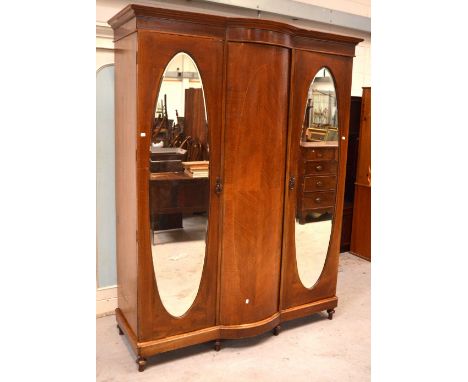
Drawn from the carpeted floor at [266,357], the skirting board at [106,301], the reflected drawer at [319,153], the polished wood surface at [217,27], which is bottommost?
the carpeted floor at [266,357]

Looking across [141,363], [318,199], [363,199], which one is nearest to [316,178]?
[318,199]

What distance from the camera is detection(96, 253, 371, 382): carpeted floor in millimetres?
2436

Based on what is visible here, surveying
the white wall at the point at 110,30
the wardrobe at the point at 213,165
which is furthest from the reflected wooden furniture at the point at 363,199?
the wardrobe at the point at 213,165

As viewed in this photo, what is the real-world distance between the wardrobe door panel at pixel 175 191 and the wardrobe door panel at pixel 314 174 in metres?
0.55

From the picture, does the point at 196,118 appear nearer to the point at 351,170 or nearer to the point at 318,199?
the point at 318,199

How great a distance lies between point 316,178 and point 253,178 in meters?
0.60

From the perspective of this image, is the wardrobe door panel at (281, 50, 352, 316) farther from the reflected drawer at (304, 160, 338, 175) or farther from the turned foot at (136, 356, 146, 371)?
the turned foot at (136, 356, 146, 371)

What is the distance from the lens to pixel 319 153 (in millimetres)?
2947

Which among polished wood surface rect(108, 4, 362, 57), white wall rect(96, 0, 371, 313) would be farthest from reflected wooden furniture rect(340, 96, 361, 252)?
polished wood surface rect(108, 4, 362, 57)

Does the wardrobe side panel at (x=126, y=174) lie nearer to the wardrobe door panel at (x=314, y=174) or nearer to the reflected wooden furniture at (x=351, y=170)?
the wardrobe door panel at (x=314, y=174)

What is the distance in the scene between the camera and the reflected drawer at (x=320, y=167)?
290 cm

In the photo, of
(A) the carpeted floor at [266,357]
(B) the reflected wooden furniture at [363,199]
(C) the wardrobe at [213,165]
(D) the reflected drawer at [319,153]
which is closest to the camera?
(C) the wardrobe at [213,165]

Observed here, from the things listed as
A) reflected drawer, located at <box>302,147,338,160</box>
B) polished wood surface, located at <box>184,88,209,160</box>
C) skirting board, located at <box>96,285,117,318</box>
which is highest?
polished wood surface, located at <box>184,88,209,160</box>

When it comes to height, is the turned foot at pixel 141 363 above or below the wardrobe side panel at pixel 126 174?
below
